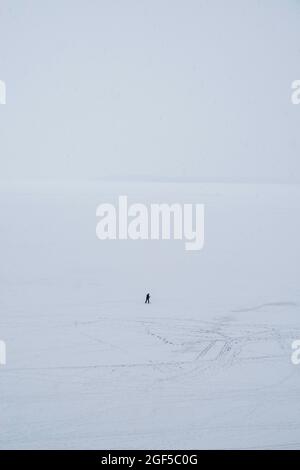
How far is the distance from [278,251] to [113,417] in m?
10.5

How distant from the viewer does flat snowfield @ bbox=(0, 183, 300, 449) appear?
5.04m

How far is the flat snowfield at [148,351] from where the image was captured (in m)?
5.04

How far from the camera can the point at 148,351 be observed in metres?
6.71

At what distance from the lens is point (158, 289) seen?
10.1m

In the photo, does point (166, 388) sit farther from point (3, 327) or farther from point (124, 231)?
point (124, 231)
